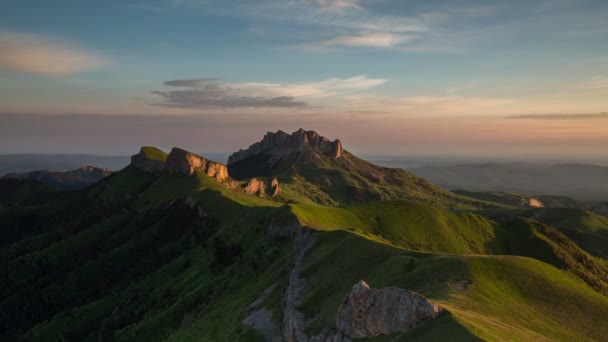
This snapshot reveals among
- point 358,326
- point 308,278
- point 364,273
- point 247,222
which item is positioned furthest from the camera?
point 247,222

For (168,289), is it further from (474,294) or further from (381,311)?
(381,311)

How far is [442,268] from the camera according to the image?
5412 centimetres

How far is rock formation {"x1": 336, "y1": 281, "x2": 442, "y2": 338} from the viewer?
33.8 m

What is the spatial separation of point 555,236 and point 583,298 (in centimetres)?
14769

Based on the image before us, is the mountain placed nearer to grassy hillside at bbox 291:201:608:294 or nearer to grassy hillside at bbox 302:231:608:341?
grassy hillside at bbox 302:231:608:341

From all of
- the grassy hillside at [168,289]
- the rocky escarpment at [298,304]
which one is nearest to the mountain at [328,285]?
the rocky escarpment at [298,304]

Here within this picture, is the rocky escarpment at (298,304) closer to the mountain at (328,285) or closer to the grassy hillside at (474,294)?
the mountain at (328,285)

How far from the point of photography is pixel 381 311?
3791cm

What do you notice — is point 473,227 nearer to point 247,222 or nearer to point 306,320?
point 247,222

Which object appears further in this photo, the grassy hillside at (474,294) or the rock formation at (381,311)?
the grassy hillside at (474,294)

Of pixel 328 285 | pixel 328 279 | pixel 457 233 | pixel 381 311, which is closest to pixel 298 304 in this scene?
pixel 328 285

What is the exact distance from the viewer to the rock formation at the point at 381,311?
111 feet

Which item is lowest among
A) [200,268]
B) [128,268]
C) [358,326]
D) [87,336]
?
[87,336]

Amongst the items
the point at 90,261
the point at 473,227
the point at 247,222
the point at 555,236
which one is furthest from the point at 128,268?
the point at 555,236
